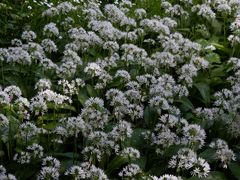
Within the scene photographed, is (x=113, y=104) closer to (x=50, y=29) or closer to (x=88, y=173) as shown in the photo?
(x=88, y=173)

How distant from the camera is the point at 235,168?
15.3ft

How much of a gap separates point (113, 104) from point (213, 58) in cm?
255

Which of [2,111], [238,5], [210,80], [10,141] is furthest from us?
[238,5]

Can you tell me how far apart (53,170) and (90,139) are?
52cm

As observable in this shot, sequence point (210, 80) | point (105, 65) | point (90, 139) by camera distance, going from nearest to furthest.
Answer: point (90, 139), point (105, 65), point (210, 80)

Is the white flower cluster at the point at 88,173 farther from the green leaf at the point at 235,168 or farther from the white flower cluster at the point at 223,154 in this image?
the green leaf at the point at 235,168

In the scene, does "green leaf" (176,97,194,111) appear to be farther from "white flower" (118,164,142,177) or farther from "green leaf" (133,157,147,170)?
"white flower" (118,164,142,177)

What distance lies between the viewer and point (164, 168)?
4746 millimetres

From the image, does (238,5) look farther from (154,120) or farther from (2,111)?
(2,111)

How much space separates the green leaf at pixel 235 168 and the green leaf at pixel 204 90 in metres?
1.39

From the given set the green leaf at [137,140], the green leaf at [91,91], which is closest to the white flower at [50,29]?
the green leaf at [91,91]

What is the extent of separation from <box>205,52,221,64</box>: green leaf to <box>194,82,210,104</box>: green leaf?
82 cm

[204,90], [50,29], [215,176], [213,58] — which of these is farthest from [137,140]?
[213,58]

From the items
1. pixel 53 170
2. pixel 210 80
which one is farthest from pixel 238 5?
pixel 53 170
